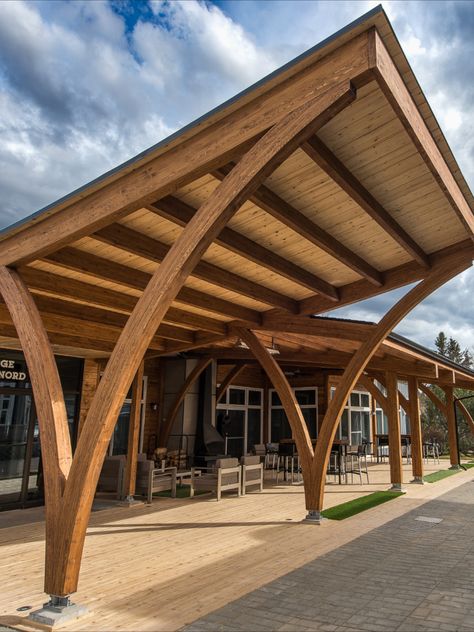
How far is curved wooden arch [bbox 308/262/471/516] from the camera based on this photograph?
6078 millimetres

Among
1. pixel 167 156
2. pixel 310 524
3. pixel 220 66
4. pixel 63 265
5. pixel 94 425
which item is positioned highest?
pixel 220 66

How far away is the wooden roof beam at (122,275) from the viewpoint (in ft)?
17.3

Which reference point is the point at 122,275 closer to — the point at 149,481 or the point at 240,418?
the point at 149,481

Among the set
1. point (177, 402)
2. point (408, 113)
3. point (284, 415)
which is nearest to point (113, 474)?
point (177, 402)

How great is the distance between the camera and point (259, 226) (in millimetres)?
5059

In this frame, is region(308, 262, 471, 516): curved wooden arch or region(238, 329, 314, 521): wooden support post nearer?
region(308, 262, 471, 516): curved wooden arch

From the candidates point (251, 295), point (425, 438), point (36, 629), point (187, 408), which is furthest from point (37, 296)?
point (425, 438)

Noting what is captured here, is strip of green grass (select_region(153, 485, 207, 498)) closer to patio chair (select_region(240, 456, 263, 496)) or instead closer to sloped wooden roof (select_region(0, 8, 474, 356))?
patio chair (select_region(240, 456, 263, 496))

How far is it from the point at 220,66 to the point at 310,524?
6.73 meters

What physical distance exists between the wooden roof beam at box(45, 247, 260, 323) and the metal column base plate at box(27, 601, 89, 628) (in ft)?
11.0

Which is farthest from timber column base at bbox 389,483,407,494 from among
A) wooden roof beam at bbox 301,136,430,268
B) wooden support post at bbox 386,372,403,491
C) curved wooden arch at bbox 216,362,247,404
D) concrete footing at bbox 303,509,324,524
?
wooden roof beam at bbox 301,136,430,268

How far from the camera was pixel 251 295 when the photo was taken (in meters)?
6.72

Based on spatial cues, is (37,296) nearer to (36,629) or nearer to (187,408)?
(36,629)

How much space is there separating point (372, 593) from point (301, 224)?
3.57m
